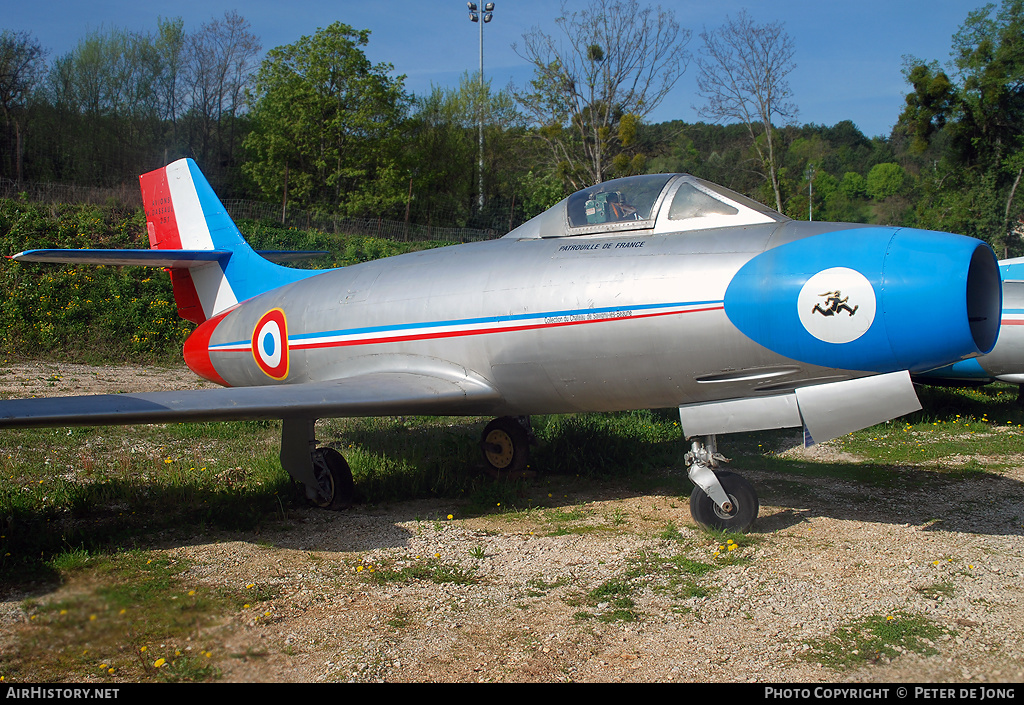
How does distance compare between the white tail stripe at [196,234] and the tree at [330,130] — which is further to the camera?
the tree at [330,130]

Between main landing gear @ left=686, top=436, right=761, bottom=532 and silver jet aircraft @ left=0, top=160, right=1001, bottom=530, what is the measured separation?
13 millimetres

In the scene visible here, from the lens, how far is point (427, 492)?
22.9ft

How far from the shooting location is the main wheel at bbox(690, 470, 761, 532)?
17.9ft

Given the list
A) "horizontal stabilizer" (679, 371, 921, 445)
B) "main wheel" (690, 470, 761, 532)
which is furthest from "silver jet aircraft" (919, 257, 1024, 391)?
"horizontal stabilizer" (679, 371, 921, 445)

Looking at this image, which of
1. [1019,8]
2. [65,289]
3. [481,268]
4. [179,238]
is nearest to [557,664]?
[481,268]

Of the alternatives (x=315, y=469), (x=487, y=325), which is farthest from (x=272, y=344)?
(x=487, y=325)

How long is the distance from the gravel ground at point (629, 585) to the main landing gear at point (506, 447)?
894 mm

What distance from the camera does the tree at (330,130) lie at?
3647 centimetres

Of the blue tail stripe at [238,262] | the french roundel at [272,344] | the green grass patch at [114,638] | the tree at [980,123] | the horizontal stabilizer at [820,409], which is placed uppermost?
the tree at [980,123]

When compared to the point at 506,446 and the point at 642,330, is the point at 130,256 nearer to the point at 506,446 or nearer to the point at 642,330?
the point at 506,446

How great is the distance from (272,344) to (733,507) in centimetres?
496

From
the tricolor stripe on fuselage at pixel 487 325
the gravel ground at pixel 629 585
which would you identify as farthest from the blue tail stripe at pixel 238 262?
the gravel ground at pixel 629 585

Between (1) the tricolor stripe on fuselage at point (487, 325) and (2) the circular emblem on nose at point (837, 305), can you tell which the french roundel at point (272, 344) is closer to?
(1) the tricolor stripe on fuselage at point (487, 325)

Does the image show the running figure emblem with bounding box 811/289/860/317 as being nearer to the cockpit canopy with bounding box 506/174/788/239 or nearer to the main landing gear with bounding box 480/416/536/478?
the cockpit canopy with bounding box 506/174/788/239
